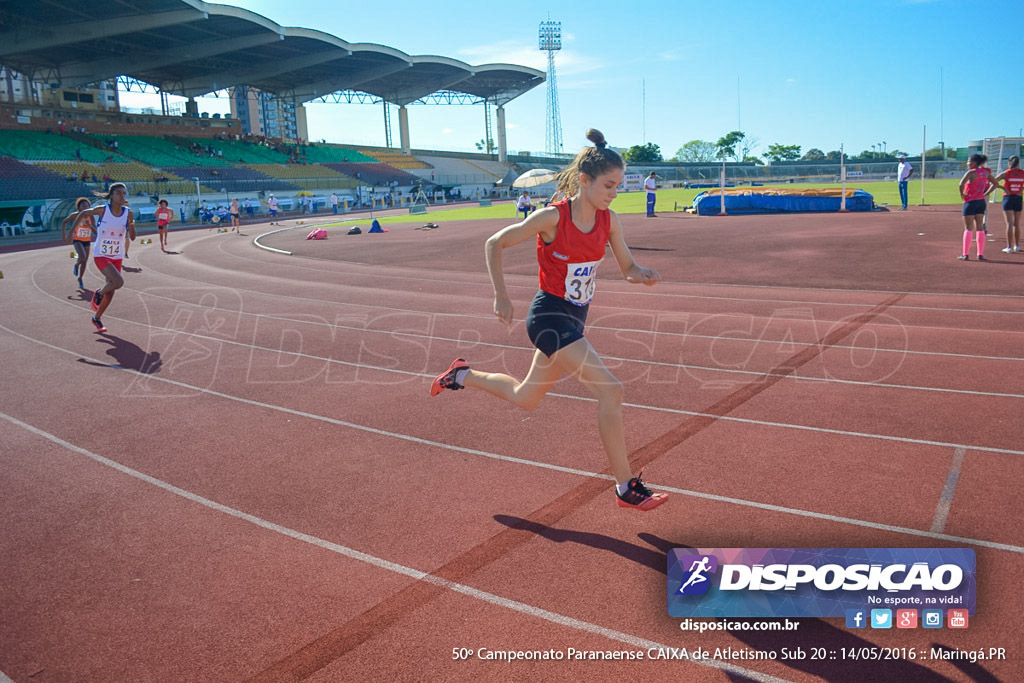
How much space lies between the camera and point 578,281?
426 centimetres

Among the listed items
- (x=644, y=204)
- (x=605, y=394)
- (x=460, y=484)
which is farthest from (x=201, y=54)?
(x=605, y=394)

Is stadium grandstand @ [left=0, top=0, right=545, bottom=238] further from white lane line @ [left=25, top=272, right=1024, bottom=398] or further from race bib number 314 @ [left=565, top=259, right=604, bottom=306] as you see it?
race bib number 314 @ [left=565, top=259, right=604, bottom=306]

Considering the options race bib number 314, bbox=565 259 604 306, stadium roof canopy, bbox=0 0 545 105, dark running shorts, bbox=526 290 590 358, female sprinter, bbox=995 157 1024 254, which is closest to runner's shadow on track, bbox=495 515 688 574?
dark running shorts, bbox=526 290 590 358

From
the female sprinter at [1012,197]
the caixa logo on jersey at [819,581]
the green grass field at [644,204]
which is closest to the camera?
the caixa logo on jersey at [819,581]

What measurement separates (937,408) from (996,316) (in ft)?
16.0

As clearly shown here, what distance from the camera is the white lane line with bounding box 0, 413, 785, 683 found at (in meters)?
3.07

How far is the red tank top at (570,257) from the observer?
13.8ft

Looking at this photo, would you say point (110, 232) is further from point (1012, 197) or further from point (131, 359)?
point (1012, 197)

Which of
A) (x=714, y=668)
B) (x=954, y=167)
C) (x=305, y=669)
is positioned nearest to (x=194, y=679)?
(x=305, y=669)

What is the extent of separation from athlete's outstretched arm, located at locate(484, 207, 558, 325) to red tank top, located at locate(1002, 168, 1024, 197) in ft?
47.1

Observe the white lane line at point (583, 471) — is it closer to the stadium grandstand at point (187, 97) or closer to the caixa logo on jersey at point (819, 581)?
the caixa logo on jersey at point (819, 581)

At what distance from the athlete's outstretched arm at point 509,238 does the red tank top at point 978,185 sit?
13.2 meters

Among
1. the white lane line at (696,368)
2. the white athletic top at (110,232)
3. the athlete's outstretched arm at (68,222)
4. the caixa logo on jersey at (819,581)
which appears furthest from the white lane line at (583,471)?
the athlete's outstretched arm at (68,222)

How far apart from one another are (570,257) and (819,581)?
7.09 ft
